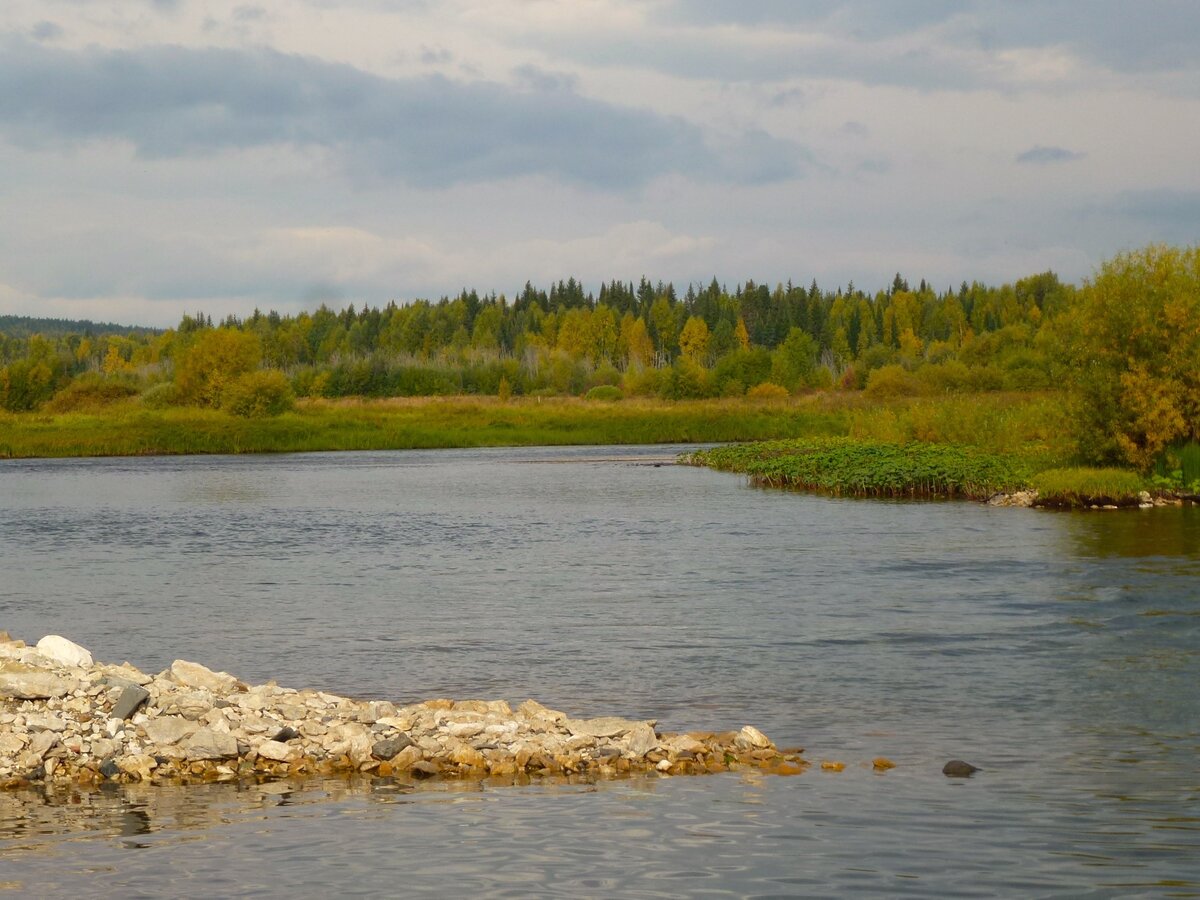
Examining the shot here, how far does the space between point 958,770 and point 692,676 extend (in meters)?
6.04

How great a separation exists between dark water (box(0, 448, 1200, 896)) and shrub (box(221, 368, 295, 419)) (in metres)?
65.4

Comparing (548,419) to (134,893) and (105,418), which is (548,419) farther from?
(134,893)

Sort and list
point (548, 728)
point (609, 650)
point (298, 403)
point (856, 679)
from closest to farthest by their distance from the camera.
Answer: point (548, 728), point (856, 679), point (609, 650), point (298, 403)

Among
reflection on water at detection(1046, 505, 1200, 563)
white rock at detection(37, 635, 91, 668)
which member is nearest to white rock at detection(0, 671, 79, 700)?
white rock at detection(37, 635, 91, 668)

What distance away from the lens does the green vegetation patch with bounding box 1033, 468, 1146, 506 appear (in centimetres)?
4666

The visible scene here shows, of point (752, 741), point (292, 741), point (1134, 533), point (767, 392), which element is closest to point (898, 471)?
point (1134, 533)

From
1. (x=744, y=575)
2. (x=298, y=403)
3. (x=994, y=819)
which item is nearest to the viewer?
(x=994, y=819)

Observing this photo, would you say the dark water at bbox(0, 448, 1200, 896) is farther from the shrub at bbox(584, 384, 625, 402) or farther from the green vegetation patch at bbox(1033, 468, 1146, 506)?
the shrub at bbox(584, 384, 625, 402)

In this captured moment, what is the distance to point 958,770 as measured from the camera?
1398 centimetres

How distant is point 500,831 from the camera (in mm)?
12125

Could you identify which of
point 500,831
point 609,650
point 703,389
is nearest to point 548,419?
point 703,389

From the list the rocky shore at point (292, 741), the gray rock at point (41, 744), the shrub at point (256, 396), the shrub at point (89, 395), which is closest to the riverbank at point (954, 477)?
the rocky shore at point (292, 741)

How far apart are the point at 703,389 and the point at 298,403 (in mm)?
53505

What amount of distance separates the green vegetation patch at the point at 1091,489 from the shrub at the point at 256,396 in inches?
3013
